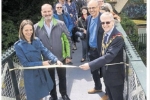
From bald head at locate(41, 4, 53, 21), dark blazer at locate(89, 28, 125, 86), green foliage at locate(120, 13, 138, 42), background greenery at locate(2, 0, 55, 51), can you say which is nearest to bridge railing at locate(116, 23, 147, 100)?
dark blazer at locate(89, 28, 125, 86)

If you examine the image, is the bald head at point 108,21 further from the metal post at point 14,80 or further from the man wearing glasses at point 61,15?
the man wearing glasses at point 61,15

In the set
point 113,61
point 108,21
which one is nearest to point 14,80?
point 113,61

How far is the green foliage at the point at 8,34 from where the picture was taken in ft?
30.8

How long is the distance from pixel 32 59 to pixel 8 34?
19.9 feet

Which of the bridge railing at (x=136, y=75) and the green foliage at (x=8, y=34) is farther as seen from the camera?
the green foliage at (x=8, y=34)

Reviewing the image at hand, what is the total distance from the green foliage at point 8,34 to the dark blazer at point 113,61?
6.17 meters

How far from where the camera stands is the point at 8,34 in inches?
376

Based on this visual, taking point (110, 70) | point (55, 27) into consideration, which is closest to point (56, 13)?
point (55, 27)

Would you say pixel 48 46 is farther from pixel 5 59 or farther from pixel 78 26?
pixel 78 26

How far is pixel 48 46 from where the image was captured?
4.25m

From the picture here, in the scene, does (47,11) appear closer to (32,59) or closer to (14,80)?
(32,59)

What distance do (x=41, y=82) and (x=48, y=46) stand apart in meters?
0.62

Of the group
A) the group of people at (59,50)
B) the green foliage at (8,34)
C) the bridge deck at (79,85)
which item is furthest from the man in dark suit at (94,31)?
the green foliage at (8,34)

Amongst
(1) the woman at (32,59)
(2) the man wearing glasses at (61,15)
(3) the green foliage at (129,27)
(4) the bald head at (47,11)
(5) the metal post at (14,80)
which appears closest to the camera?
(1) the woman at (32,59)
